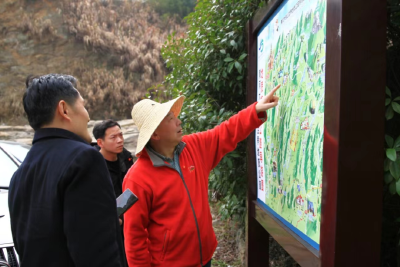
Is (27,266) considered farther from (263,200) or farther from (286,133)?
(263,200)

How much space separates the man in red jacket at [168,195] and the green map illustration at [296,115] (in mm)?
160

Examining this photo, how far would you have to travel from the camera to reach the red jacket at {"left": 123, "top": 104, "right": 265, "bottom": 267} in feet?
6.04

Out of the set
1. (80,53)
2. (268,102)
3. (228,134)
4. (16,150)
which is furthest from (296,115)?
(80,53)

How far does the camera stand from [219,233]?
4.68m

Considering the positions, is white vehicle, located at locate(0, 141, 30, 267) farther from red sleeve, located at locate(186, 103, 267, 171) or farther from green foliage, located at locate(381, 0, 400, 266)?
green foliage, located at locate(381, 0, 400, 266)

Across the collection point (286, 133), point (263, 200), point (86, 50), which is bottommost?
point (263, 200)

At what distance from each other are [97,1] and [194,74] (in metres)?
17.0

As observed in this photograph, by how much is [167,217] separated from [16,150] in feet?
8.57

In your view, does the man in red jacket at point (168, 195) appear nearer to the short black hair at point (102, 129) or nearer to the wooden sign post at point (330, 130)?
the wooden sign post at point (330, 130)

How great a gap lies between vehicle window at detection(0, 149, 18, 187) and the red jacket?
1971 millimetres

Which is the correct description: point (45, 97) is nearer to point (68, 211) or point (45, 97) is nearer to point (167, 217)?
point (68, 211)

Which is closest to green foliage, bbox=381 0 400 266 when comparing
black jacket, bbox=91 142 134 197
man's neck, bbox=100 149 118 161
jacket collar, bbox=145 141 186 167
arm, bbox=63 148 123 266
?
jacket collar, bbox=145 141 186 167

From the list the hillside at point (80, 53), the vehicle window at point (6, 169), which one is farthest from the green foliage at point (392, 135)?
the hillside at point (80, 53)

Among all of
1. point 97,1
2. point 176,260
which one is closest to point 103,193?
point 176,260
